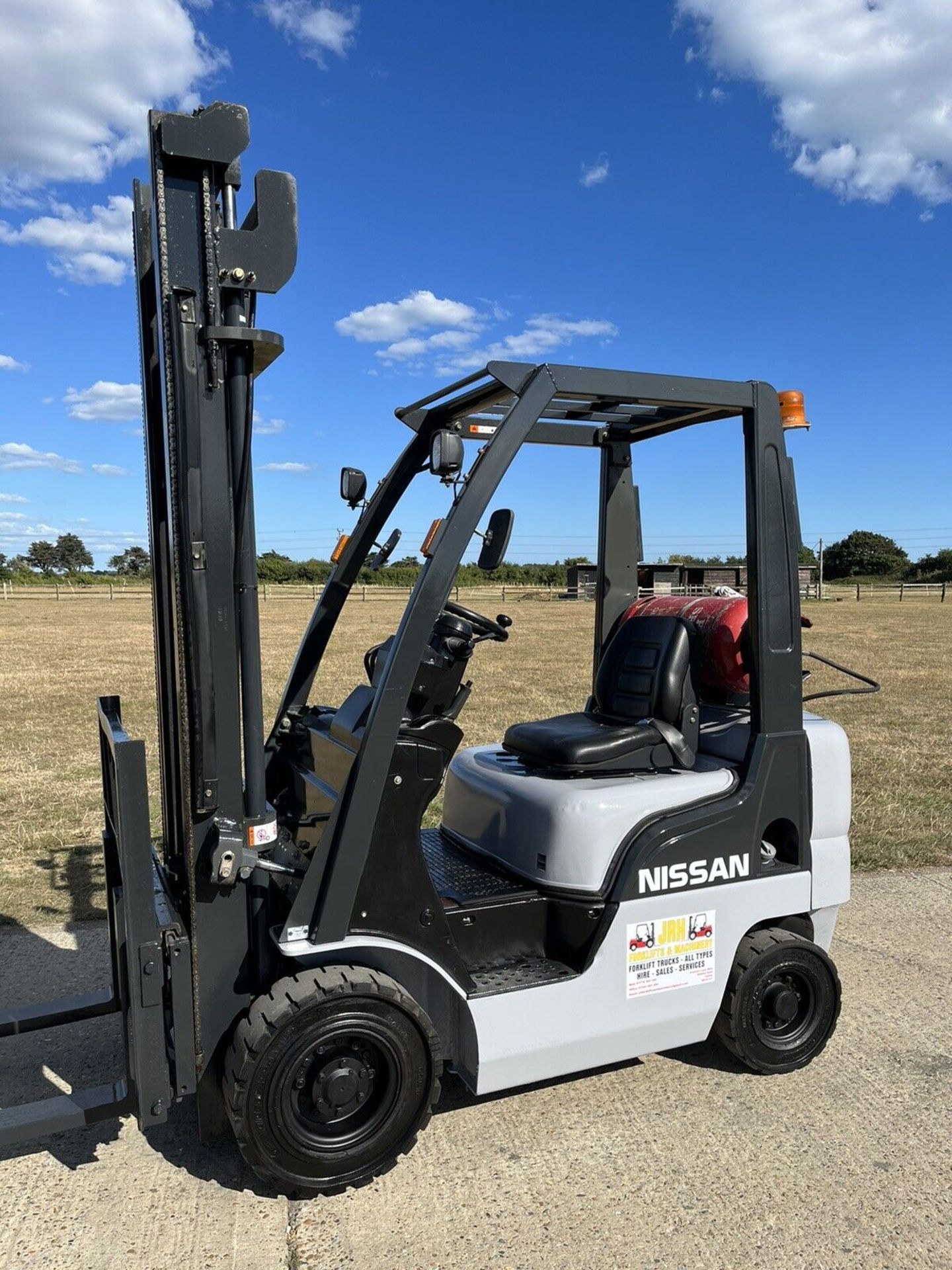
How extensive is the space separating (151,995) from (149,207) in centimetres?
248

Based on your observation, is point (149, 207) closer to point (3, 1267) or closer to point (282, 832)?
point (282, 832)

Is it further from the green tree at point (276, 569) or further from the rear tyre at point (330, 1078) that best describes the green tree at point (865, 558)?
the rear tyre at point (330, 1078)

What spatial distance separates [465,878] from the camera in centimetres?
367

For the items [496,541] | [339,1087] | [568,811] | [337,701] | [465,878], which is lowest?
[337,701]

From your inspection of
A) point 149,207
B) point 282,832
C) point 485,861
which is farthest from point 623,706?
point 149,207

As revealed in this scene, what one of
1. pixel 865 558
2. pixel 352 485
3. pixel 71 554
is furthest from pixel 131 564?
pixel 352 485

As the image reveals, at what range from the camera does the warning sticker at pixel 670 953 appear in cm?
333

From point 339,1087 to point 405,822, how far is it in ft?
2.67

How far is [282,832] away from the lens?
3225 millimetres

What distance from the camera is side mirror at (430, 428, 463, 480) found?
2854 mm

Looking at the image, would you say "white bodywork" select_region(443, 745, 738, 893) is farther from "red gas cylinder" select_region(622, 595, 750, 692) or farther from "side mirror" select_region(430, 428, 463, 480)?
"side mirror" select_region(430, 428, 463, 480)

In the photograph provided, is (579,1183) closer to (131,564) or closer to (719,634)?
(719,634)

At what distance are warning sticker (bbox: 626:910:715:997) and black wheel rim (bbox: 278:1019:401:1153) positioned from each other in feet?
2.98

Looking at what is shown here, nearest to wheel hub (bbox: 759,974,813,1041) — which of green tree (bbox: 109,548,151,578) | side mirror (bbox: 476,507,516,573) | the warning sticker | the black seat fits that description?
the warning sticker
